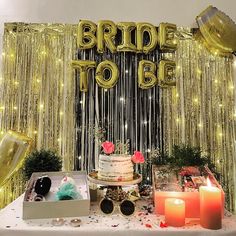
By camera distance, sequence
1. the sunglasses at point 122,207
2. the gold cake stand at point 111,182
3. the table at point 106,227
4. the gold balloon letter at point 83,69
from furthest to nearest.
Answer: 1. the gold balloon letter at point 83,69
2. the gold cake stand at point 111,182
3. the sunglasses at point 122,207
4. the table at point 106,227

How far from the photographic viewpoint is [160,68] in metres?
2.04

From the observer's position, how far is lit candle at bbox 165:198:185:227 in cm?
119

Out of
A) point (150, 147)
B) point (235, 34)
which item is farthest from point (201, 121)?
point (235, 34)

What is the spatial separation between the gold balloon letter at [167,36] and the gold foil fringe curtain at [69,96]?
0.26 feet

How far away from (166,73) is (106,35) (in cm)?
53

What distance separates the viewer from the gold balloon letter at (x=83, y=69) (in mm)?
2023

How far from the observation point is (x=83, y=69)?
6.70ft

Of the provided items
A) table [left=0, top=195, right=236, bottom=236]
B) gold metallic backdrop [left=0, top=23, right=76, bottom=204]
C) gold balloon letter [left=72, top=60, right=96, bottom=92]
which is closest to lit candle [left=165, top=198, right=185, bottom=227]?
table [left=0, top=195, right=236, bottom=236]

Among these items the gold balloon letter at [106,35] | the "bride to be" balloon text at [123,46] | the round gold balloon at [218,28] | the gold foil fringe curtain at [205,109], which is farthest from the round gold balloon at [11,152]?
the round gold balloon at [218,28]

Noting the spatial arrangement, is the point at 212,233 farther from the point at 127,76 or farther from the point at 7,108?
the point at 7,108

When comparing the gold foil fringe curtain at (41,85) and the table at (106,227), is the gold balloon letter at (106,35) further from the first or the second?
the table at (106,227)

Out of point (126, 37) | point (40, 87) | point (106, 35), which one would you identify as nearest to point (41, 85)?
point (40, 87)

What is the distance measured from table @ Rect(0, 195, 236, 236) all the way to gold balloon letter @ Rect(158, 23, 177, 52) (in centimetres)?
125

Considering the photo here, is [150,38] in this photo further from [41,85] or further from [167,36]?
[41,85]
